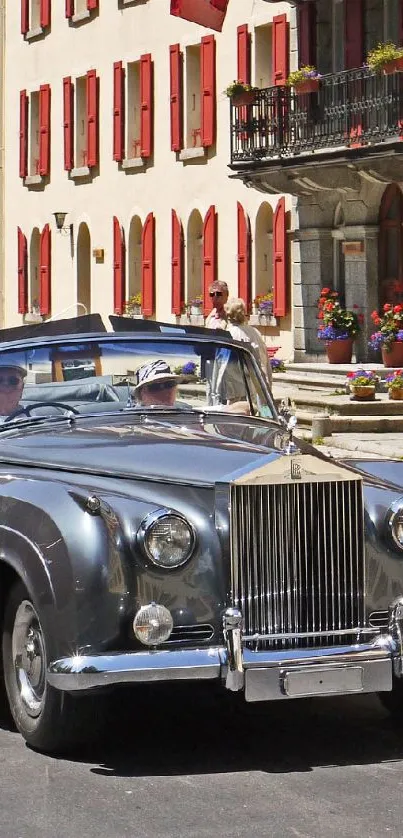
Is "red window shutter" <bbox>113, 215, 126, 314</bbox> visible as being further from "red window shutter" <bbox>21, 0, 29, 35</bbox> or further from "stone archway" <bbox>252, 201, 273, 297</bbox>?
"red window shutter" <bbox>21, 0, 29, 35</bbox>

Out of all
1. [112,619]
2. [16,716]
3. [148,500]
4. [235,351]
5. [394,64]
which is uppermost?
[394,64]

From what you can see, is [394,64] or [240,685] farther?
[394,64]

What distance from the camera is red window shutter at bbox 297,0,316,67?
1105 inches

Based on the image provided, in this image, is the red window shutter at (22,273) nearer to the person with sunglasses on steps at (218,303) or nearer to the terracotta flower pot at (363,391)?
the terracotta flower pot at (363,391)

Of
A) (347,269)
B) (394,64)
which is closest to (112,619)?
(394,64)

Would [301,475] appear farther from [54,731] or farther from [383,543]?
[54,731]

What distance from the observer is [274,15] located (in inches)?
1161

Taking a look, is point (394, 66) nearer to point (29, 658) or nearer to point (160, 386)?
point (160, 386)

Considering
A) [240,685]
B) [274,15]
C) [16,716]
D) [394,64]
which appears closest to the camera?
[240,685]

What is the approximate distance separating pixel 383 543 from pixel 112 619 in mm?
1089

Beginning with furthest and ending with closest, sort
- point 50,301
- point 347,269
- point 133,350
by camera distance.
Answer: point 50,301
point 347,269
point 133,350

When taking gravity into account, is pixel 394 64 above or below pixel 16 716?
above

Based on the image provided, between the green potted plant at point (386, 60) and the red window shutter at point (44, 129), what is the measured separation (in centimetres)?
1577

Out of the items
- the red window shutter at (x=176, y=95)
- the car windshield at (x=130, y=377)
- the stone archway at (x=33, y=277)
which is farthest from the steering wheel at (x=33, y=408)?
the stone archway at (x=33, y=277)
